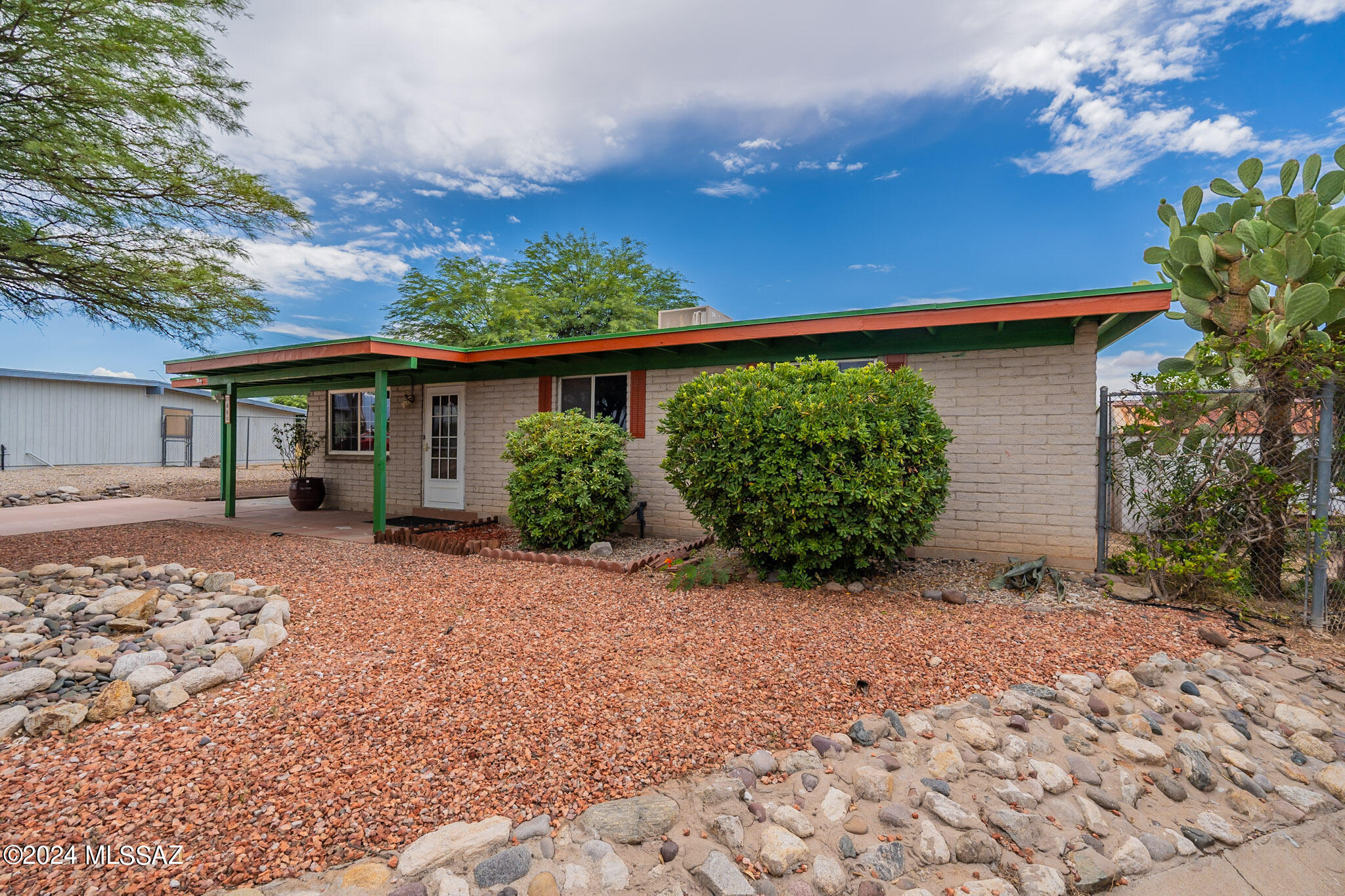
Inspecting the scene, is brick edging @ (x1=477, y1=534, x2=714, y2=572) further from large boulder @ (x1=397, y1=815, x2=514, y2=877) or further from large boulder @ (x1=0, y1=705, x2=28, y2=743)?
large boulder @ (x1=0, y1=705, x2=28, y2=743)

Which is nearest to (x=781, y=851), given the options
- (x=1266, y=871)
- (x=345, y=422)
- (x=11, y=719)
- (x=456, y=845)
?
(x=456, y=845)

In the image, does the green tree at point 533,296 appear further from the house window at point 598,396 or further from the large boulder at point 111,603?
the large boulder at point 111,603

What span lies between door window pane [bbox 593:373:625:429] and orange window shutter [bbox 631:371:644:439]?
177mm

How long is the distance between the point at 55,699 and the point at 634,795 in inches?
109

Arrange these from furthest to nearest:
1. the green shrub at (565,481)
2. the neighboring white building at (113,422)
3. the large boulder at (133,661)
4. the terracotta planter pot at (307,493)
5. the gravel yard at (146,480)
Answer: the neighboring white building at (113,422) < the gravel yard at (146,480) < the terracotta planter pot at (307,493) < the green shrub at (565,481) < the large boulder at (133,661)

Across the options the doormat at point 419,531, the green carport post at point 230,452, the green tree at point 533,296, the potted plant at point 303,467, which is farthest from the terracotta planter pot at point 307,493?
the green tree at point 533,296

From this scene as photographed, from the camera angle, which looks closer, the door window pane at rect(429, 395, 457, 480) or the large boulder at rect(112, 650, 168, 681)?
the large boulder at rect(112, 650, 168, 681)

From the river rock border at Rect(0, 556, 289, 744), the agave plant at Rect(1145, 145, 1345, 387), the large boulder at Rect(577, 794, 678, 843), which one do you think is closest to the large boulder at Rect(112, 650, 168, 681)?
the river rock border at Rect(0, 556, 289, 744)

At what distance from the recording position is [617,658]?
3293 millimetres

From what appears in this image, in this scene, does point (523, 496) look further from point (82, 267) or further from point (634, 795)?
point (82, 267)

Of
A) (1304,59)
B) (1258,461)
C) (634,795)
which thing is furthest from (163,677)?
(1304,59)

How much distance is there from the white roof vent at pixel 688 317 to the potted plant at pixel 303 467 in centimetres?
677

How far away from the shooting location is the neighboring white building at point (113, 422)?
1695 cm

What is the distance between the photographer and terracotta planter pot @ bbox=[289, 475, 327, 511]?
9.95 meters
